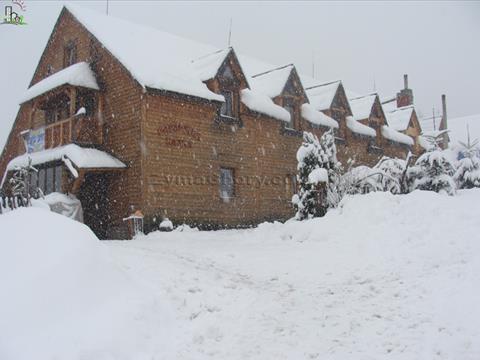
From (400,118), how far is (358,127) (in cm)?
773

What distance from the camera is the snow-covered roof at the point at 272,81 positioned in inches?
878

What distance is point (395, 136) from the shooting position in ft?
97.5

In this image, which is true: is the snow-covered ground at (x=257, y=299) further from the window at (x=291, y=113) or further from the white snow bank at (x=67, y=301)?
the window at (x=291, y=113)

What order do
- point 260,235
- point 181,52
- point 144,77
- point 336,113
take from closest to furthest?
point 260,235 < point 144,77 < point 181,52 < point 336,113

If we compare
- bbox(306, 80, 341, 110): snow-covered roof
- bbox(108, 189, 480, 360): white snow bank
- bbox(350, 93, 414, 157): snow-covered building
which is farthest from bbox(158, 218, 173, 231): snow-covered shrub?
bbox(350, 93, 414, 157): snow-covered building

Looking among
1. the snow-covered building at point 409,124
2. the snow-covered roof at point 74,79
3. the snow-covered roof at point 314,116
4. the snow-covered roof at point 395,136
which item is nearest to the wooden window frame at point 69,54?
the snow-covered roof at point 74,79

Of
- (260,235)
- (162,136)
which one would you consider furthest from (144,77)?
(260,235)

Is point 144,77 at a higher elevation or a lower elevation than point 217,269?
higher

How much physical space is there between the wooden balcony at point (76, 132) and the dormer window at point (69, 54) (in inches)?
136

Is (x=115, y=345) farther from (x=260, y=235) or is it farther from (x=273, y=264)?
(x=260, y=235)

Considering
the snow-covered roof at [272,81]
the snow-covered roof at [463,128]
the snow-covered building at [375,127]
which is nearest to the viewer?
the snow-covered roof at [272,81]

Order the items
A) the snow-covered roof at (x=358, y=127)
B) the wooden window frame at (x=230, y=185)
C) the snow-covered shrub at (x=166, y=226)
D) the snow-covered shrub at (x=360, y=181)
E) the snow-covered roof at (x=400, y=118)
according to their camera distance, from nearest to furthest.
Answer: the snow-covered shrub at (x=360, y=181)
the snow-covered shrub at (x=166, y=226)
the wooden window frame at (x=230, y=185)
the snow-covered roof at (x=358, y=127)
the snow-covered roof at (x=400, y=118)

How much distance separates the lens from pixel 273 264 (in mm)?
9562

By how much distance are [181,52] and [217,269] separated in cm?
1482
